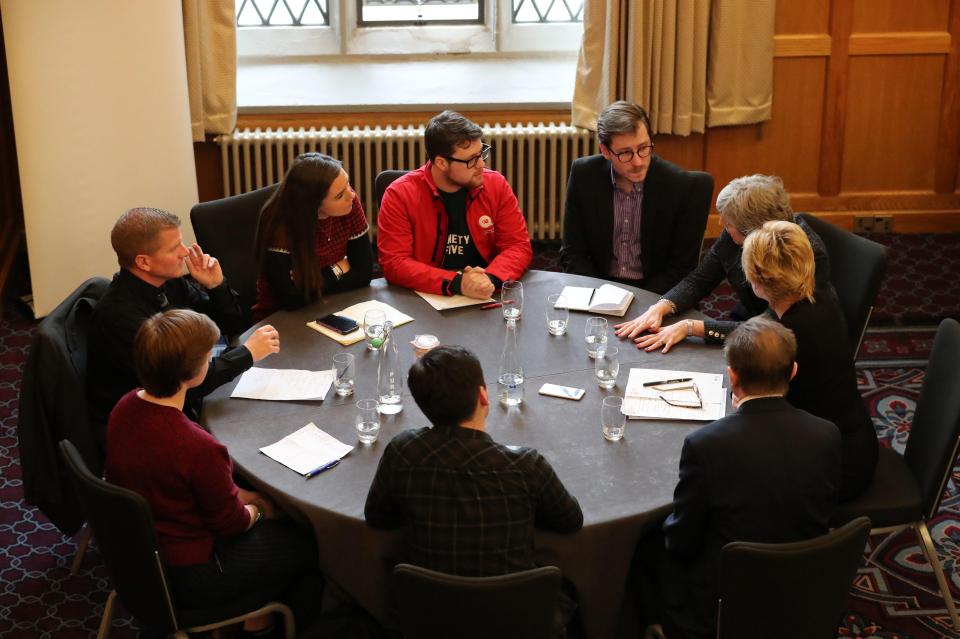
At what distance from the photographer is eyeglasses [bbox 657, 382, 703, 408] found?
3098 millimetres

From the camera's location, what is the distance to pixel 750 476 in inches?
97.7

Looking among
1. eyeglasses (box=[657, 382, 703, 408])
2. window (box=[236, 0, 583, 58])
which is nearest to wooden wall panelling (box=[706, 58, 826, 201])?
window (box=[236, 0, 583, 58])

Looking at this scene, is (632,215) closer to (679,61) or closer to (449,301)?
(449,301)

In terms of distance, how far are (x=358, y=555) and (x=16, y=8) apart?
3.53 m

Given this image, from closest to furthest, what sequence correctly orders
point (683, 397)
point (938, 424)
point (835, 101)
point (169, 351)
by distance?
1. point (169, 351)
2. point (938, 424)
3. point (683, 397)
4. point (835, 101)

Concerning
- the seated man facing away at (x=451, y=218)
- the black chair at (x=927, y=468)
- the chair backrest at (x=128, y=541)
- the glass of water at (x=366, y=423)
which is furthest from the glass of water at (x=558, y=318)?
the chair backrest at (x=128, y=541)

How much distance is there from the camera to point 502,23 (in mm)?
6406

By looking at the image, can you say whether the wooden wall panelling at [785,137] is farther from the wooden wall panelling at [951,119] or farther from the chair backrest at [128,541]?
the chair backrest at [128,541]

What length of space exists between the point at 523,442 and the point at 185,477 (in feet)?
2.88

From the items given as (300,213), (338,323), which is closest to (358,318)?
(338,323)

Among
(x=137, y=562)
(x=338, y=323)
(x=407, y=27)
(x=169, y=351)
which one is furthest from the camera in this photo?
(x=407, y=27)

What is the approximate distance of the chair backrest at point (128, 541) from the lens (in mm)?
2445

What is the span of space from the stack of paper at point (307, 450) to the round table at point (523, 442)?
0.03 meters

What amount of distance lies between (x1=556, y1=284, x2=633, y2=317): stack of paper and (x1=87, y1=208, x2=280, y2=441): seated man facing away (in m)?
1.04
